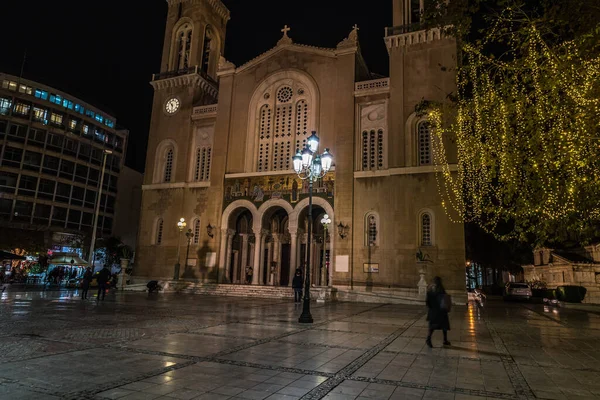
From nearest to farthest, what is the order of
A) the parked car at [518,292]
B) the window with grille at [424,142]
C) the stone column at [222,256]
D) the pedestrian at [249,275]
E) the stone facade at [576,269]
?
the window with grille at [424,142]
the stone facade at [576,269]
the stone column at [222,256]
the pedestrian at [249,275]
the parked car at [518,292]

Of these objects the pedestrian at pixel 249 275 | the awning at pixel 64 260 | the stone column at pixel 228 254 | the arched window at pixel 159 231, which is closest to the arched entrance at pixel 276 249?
the pedestrian at pixel 249 275

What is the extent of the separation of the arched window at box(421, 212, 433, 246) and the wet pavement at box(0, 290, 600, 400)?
1205 cm

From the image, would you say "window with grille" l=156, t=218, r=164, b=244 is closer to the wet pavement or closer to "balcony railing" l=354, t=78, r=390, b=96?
"balcony railing" l=354, t=78, r=390, b=96

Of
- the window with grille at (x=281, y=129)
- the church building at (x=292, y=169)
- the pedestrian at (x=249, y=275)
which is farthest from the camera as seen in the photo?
the window with grille at (x=281, y=129)

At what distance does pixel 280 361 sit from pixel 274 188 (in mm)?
21745

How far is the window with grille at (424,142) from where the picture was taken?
25.5m

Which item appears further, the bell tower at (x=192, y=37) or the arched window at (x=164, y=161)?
the bell tower at (x=192, y=37)

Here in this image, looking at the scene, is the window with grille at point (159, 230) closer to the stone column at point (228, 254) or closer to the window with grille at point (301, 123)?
the stone column at point (228, 254)

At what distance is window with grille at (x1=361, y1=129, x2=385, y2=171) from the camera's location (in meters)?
26.9

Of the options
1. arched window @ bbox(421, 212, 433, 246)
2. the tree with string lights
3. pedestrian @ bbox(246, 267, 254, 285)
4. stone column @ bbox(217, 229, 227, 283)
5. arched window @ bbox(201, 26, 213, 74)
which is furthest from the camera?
arched window @ bbox(201, 26, 213, 74)

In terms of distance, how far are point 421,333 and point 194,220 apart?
76.2 ft

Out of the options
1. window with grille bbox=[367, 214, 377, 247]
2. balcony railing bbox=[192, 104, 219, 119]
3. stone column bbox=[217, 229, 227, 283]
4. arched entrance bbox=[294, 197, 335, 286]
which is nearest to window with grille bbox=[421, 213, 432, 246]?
window with grille bbox=[367, 214, 377, 247]

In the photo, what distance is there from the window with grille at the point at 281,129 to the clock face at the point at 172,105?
7730mm

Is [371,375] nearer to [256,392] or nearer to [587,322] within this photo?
[256,392]
